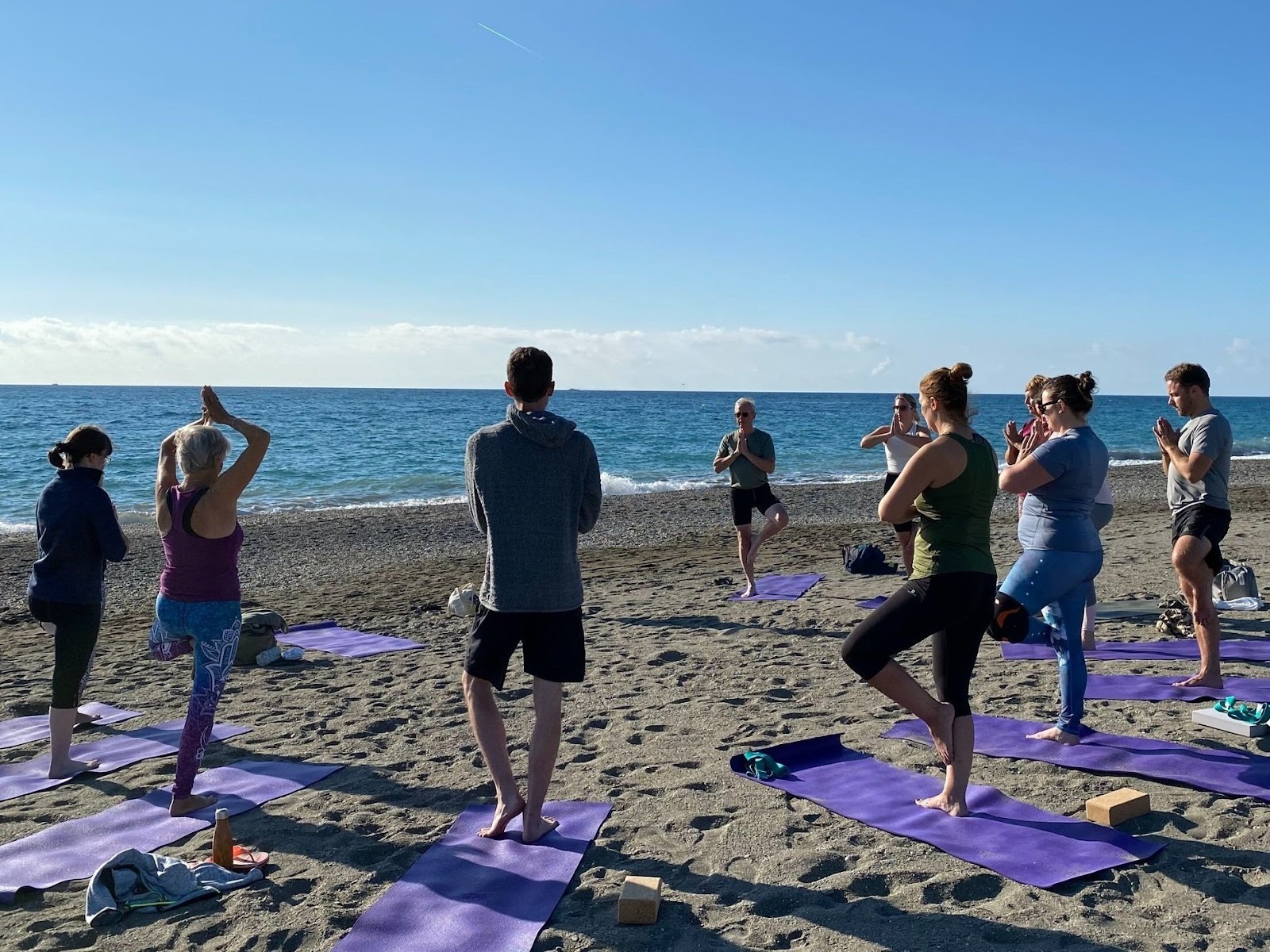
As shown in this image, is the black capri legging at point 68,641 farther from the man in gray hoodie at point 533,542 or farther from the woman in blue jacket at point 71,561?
the man in gray hoodie at point 533,542

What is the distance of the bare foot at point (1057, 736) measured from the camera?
480cm

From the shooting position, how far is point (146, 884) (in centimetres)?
350

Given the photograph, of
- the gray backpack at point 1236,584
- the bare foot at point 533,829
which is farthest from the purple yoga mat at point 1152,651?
the bare foot at point 533,829

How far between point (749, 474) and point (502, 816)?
547 centimetres

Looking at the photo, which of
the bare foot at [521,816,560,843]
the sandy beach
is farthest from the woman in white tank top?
the bare foot at [521,816,560,843]

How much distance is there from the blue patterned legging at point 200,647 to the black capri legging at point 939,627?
8.68 ft

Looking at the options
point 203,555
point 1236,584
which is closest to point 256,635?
point 203,555

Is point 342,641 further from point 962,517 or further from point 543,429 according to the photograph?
point 962,517

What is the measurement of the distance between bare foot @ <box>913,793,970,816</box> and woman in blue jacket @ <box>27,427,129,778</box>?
399 cm

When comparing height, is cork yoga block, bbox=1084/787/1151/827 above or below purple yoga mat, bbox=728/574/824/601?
above

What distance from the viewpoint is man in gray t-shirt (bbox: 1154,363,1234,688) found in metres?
5.36

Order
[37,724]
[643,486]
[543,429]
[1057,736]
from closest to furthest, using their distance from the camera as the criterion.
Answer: [543,429] → [1057,736] → [37,724] → [643,486]

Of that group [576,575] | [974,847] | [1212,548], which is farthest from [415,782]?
[1212,548]

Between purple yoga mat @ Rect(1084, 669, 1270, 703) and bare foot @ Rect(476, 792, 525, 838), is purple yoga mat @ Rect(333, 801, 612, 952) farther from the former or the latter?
purple yoga mat @ Rect(1084, 669, 1270, 703)
